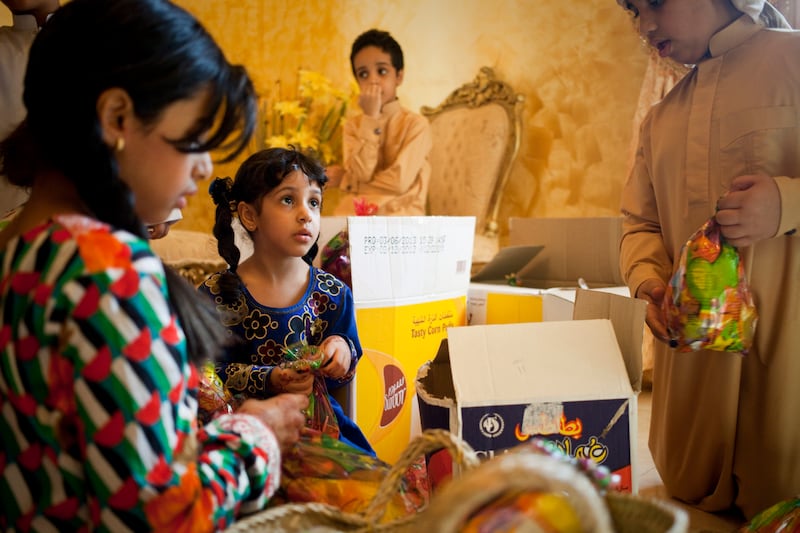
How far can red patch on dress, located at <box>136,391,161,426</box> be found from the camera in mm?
568

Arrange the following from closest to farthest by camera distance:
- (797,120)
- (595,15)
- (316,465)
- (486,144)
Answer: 1. (316,465)
2. (797,120)
3. (595,15)
4. (486,144)

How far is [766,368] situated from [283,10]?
434cm

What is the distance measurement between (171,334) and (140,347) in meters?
0.03

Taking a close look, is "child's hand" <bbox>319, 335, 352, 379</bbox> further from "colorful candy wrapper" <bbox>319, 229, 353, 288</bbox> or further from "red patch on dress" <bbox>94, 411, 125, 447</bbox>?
"red patch on dress" <bbox>94, 411, 125, 447</bbox>

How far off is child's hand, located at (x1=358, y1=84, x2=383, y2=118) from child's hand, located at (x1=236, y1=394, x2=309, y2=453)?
2889mm

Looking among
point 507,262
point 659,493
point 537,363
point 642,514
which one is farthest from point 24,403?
point 507,262

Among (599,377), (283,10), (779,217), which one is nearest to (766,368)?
(779,217)

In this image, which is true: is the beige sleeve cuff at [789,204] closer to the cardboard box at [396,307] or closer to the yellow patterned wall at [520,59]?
the cardboard box at [396,307]

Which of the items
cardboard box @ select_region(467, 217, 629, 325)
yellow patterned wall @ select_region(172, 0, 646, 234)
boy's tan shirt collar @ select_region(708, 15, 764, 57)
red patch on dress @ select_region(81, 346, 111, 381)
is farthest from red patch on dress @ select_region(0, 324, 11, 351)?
yellow patterned wall @ select_region(172, 0, 646, 234)

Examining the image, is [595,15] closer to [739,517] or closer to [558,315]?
[558,315]

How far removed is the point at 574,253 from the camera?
267 cm

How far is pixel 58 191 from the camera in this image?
0.69 metres

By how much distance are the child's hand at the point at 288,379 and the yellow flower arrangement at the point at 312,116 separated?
3306 mm

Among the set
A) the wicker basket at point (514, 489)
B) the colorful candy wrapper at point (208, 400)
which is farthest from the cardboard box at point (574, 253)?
the wicker basket at point (514, 489)
